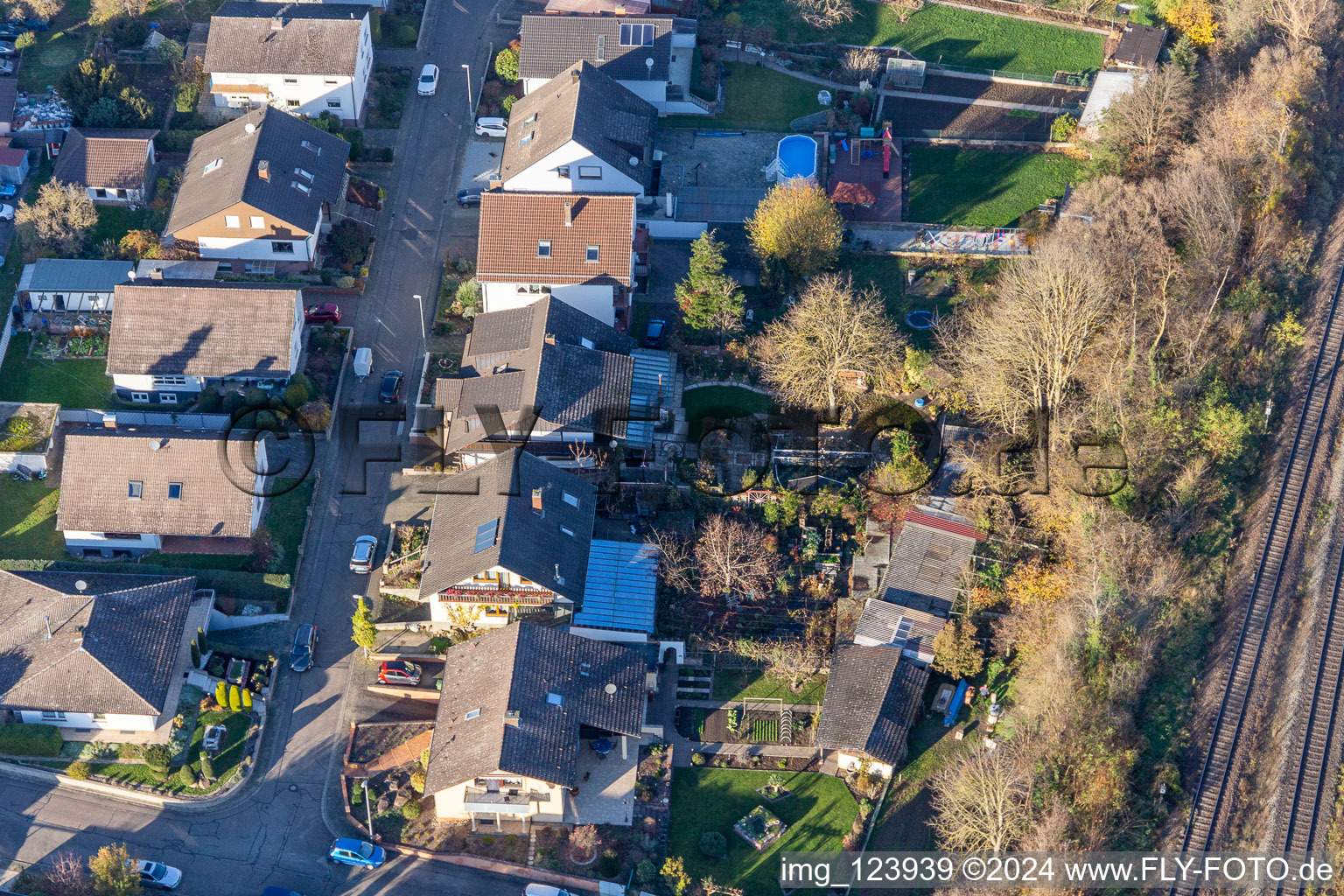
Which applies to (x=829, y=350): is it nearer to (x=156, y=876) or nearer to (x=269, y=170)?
(x=269, y=170)

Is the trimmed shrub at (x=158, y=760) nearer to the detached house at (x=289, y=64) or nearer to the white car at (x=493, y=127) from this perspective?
the detached house at (x=289, y=64)

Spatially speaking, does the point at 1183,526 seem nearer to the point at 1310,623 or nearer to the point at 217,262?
the point at 1310,623

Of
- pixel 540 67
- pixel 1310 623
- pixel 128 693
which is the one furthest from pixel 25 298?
pixel 1310 623

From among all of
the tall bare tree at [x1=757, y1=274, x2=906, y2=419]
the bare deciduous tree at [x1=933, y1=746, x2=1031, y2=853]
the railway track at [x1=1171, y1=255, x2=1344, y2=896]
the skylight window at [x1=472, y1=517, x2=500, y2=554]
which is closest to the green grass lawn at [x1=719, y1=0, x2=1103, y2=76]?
the tall bare tree at [x1=757, y1=274, x2=906, y2=419]

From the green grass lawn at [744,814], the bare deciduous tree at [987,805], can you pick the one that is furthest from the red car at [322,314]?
the bare deciduous tree at [987,805]

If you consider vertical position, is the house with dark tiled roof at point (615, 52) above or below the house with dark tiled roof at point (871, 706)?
above

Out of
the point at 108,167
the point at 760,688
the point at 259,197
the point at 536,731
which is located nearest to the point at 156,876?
the point at 536,731
